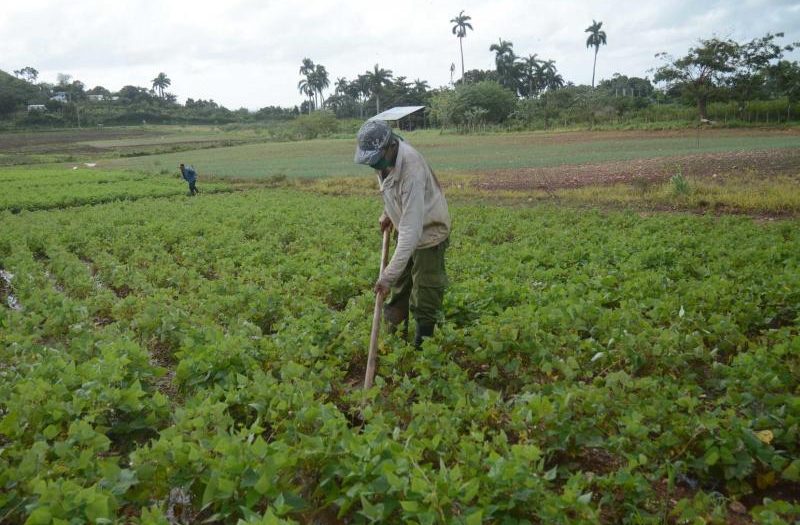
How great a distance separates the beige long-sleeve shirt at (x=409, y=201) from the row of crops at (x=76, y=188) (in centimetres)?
1902

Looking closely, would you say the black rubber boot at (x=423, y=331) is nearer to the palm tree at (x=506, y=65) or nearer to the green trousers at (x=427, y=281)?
the green trousers at (x=427, y=281)

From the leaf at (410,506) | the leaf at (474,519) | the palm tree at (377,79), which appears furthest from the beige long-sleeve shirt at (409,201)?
the palm tree at (377,79)

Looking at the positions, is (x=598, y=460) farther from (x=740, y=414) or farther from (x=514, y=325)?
(x=514, y=325)

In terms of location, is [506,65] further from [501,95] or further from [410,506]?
[410,506]

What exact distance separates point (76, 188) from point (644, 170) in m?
21.8

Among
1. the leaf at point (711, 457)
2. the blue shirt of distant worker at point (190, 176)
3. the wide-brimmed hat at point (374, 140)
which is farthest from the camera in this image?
the blue shirt of distant worker at point (190, 176)

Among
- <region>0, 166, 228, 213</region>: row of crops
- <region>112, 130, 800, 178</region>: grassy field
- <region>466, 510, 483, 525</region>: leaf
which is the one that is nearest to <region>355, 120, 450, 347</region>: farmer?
<region>466, 510, 483, 525</region>: leaf

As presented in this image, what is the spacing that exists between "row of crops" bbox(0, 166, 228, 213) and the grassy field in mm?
4144

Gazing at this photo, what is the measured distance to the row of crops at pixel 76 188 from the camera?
19.5m

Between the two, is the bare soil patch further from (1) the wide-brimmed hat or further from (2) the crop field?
(1) the wide-brimmed hat

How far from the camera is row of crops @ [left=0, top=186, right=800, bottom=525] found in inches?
109

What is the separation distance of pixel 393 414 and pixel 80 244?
10673mm

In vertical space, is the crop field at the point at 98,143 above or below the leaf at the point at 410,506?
above

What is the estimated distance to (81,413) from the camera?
3.79 meters
